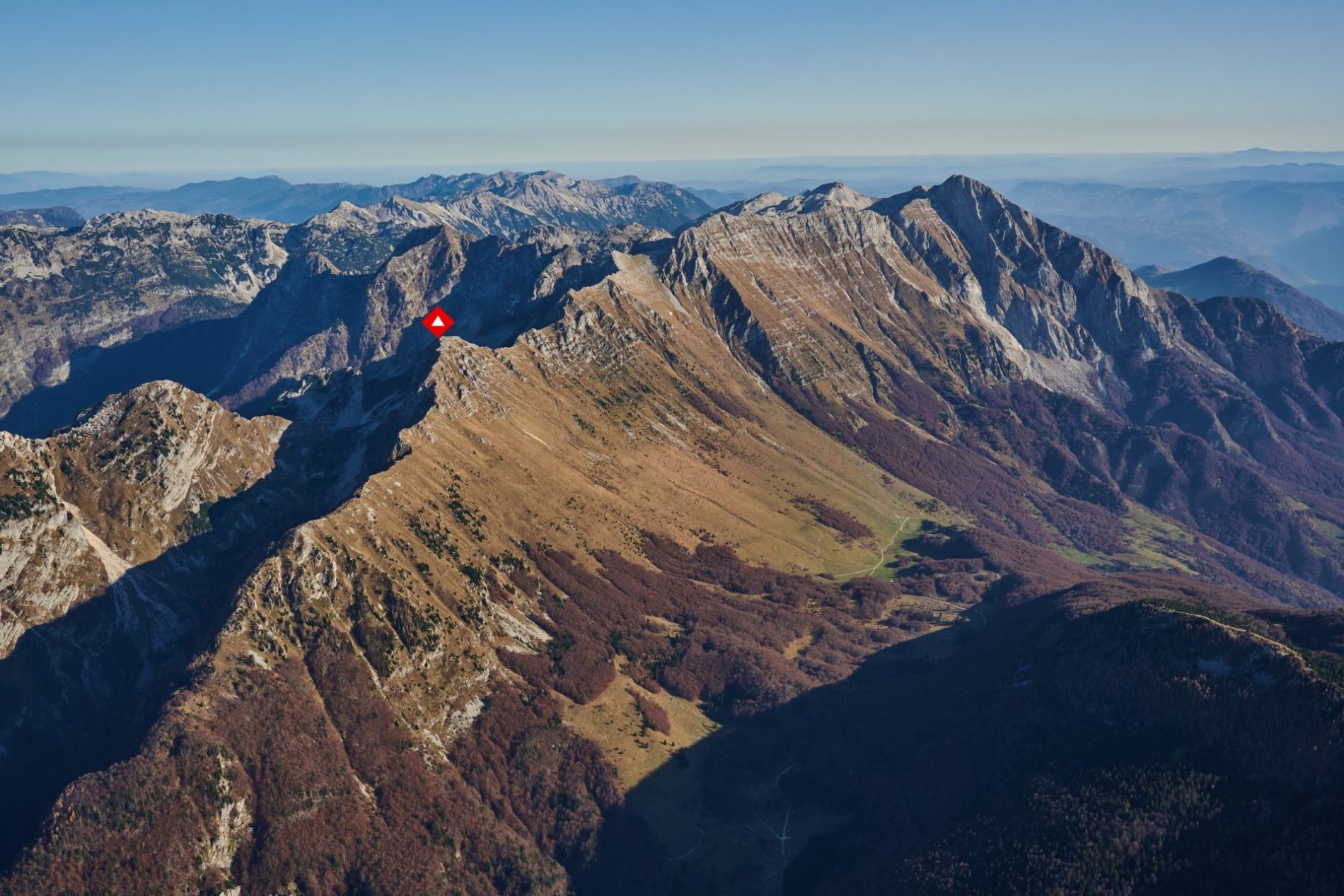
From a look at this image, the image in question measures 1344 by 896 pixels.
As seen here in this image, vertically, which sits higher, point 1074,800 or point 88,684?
point 88,684

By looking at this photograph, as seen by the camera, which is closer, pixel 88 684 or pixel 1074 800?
pixel 1074 800

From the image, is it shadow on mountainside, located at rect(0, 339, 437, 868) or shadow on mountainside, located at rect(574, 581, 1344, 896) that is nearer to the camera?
shadow on mountainside, located at rect(574, 581, 1344, 896)

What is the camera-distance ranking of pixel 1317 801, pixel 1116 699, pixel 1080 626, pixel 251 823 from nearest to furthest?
pixel 1317 801, pixel 251 823, pixel 1116 699, pixel 1080 626

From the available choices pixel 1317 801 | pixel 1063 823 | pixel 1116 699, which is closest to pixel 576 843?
pixel 1063 823

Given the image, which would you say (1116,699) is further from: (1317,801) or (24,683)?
(24,683)

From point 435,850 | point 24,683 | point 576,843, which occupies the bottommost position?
point 576,843

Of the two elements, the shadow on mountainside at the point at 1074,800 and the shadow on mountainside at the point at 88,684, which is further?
the shadow on mountainside at the point at 88,684

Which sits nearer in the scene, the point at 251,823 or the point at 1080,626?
the point at 251,823

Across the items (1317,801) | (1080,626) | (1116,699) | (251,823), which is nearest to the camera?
(1317,801)
